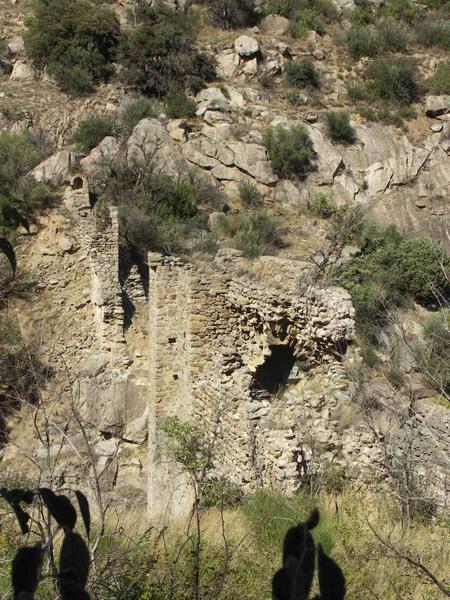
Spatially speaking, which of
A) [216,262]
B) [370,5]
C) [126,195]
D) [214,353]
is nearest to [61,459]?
[214,353]

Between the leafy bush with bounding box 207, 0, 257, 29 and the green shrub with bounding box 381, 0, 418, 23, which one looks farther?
the green shrub with bounding box 381, 0, 418, 23

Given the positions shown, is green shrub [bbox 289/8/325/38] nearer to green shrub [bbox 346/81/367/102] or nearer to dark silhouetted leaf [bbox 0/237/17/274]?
green shrub [bbox 346/81/367/102]

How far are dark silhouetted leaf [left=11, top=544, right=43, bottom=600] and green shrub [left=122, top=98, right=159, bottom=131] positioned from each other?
20.2m

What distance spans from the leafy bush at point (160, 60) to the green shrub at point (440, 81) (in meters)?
9.03

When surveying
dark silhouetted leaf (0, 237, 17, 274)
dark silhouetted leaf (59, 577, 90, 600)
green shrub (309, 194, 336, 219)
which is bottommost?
green shrub (309, 194, 336, 219)

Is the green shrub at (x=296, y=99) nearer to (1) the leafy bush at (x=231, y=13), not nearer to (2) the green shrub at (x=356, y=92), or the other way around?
(2) the green shrub at (x=356, y=92)

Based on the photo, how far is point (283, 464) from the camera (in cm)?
639

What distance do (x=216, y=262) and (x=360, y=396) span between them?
2853 mm

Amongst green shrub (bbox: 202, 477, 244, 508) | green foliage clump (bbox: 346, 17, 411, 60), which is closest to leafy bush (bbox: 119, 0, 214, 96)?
green foliage clump (bbox: 346, 17, 411, 60)

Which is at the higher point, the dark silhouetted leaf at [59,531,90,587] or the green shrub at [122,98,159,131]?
the dark silhouetted leaf at [59,531,90,587]

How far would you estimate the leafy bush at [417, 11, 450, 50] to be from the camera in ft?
86.5

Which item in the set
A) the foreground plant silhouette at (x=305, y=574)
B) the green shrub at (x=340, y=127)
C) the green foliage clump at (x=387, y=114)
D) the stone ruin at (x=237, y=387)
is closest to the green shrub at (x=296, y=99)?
the green shrub at (x=340, y=127)

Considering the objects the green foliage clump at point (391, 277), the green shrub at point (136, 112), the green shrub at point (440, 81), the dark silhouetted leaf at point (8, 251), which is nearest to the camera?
the dark silhouetted leaf at point (8, 251)

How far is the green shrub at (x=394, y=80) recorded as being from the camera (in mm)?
23562
